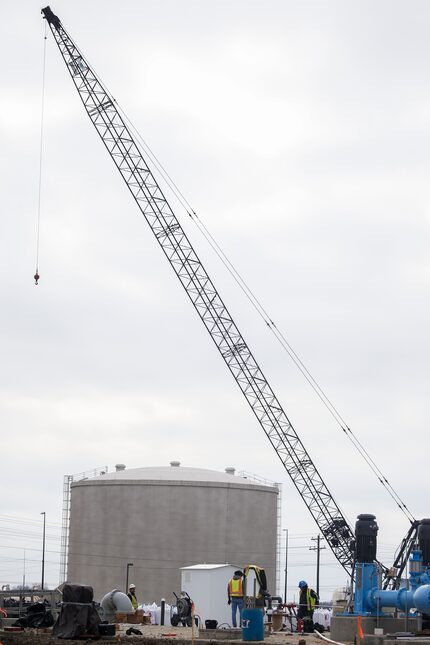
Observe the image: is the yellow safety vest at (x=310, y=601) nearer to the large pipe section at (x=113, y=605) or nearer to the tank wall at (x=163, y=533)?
the large pipe section at (x=113, y=605)

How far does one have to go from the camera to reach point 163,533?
72000 mm

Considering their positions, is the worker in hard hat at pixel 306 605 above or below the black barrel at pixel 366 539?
below

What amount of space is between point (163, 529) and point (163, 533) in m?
0.25

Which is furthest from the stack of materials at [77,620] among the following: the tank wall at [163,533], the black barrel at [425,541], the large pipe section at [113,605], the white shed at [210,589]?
the tank wall at [163,533]

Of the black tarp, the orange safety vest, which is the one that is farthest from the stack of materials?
the orange safety vest

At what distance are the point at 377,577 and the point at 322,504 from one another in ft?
176

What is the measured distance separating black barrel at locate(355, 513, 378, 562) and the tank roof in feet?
143

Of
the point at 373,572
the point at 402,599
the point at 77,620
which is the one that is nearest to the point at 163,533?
the point at 373,572

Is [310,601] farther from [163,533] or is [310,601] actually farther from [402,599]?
[163,533]

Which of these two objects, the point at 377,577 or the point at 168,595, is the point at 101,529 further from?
the point at 377,577

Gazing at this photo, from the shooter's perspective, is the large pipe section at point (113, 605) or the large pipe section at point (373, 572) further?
the large pipe section at point (113, 605)

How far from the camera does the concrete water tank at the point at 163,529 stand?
71.5 meters

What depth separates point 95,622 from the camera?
27.2 meters

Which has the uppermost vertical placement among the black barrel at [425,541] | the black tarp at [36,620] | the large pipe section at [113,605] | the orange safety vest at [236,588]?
the black barrel at [425,541]
